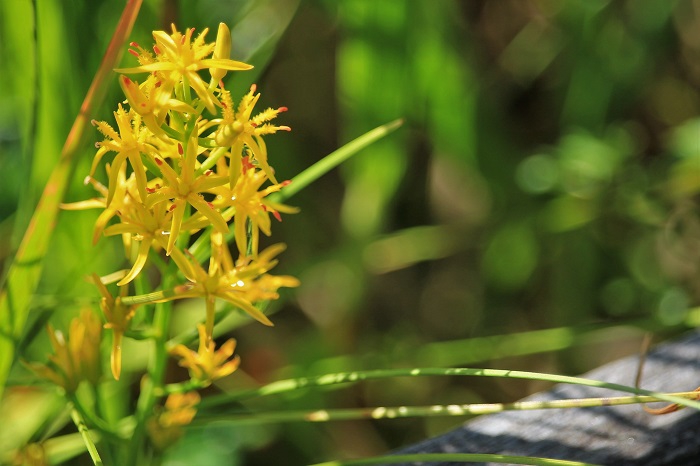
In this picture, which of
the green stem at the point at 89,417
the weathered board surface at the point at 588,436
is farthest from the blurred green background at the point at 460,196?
the green stem at the point at 89,417

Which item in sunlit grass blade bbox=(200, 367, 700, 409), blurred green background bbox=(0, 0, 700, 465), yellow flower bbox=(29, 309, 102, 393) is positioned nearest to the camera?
sunlit grass blade bbox=(200, 367, 700, 409)

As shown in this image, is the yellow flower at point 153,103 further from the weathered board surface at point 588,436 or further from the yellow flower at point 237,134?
the weathered board surface at point 588,436

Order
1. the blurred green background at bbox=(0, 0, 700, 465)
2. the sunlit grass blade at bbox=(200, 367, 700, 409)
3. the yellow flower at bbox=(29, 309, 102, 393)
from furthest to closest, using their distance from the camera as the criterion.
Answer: the blurred green background at bbox=(0, 0, 700, 465)
the yellow flower at bbox=(29, 309, 102, 393)
the sunlit grass blade at bbox=(200, 367, 700, 409)

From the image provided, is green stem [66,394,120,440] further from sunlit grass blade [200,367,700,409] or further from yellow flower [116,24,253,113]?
yellow flower [116,24,253,113]

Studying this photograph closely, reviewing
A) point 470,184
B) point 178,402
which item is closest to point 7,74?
point 178,402

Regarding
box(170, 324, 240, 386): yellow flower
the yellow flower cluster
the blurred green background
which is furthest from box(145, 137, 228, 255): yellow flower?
the blurred green background

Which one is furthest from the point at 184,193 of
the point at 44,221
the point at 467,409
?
the point at 467,409
